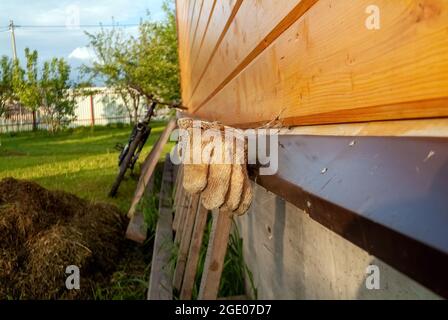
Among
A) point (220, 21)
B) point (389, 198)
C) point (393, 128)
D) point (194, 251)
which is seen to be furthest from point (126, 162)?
point (389, 198)

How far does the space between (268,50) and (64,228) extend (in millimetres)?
2840

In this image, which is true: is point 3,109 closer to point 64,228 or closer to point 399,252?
point 64,228

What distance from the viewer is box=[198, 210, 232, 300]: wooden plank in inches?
80.6

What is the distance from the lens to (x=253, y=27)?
1670 mm

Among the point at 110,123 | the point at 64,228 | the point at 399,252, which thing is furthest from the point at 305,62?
the point at 110,123

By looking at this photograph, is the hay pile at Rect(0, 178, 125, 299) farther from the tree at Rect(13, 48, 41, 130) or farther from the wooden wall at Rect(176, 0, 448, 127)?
the tree at Rect(13, 48, 41, 130)

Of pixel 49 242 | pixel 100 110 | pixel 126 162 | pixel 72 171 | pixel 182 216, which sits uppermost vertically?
pixel 100 110

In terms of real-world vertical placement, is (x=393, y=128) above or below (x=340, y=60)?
below

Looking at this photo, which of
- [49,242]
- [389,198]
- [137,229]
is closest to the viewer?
[389,198]

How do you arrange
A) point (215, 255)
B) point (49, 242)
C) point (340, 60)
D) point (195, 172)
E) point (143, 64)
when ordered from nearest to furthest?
point (340, 60) < point (195, 172) < point (215, 255) < point (49, 242) < point (143, 64)

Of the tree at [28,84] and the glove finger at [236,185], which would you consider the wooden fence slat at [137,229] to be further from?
the tree at [28,84]

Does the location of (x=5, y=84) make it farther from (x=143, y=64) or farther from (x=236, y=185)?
(x=236, y=185)

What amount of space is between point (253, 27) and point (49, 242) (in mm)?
2572

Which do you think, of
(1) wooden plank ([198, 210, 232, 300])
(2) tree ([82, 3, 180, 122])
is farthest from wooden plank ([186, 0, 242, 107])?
(2) tree ([82, 3, 180, 122])
